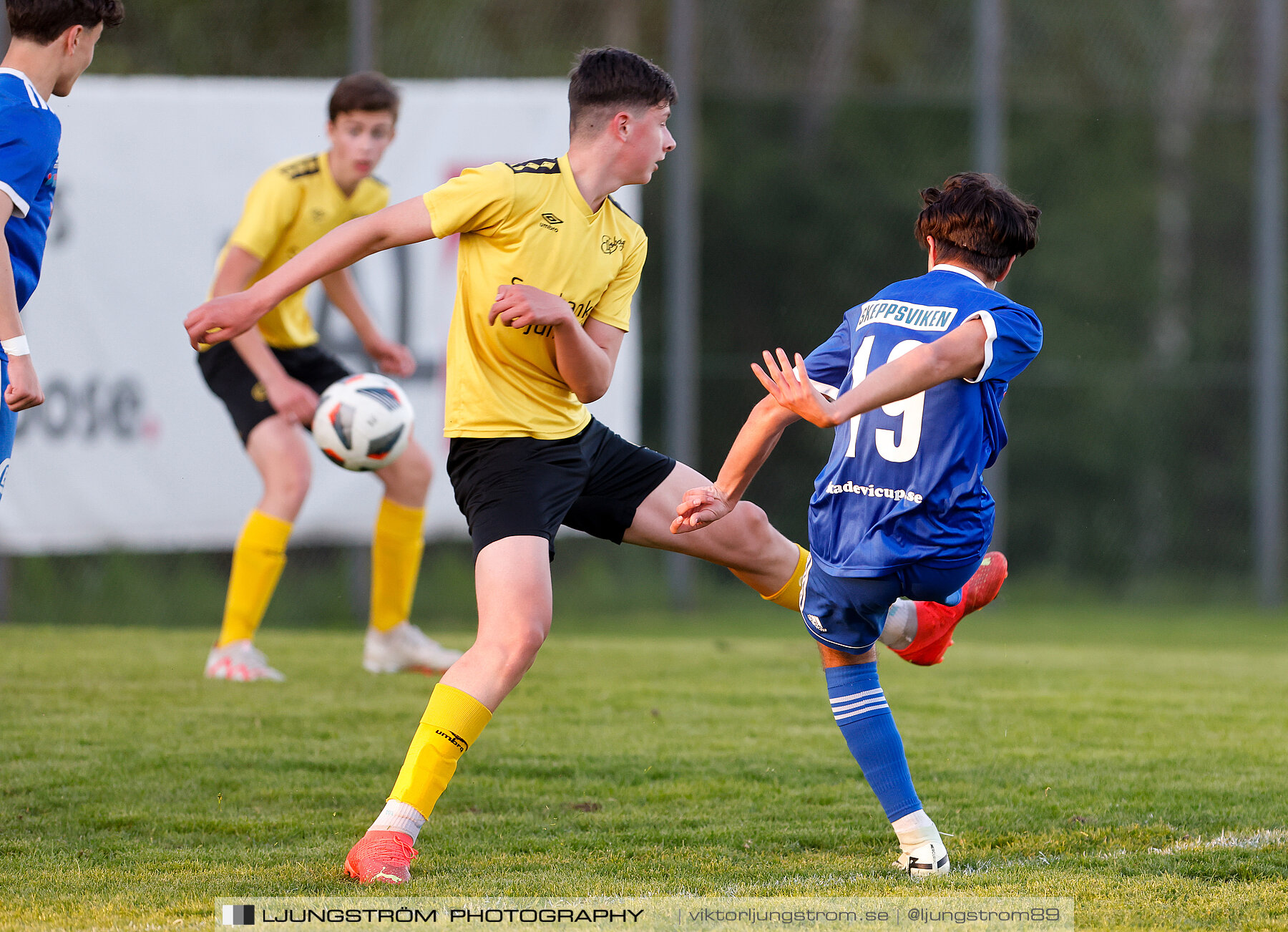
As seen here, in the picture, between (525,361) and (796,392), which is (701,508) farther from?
(525,361)

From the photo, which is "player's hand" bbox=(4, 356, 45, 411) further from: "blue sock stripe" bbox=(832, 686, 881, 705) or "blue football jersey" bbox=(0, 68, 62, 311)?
"blue sock stripe" bbox=(832, 686, 881, 705)

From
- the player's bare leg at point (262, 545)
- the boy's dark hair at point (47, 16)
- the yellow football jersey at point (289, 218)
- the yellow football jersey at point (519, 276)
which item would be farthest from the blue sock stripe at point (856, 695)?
the yellow football jersey at point (289, 218)

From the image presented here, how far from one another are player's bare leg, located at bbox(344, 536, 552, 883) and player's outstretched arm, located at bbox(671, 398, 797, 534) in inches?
16.7

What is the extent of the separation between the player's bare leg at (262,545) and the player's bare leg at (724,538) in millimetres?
2476

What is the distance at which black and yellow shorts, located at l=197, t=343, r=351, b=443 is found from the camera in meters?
6.30

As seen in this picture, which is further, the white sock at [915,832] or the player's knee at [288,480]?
the player's knee at [288,480]

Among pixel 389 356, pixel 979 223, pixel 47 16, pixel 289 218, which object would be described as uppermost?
pixel 47 16

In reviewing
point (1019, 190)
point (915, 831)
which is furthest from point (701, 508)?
point (1019, 190)

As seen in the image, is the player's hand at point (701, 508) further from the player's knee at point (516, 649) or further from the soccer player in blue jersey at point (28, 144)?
the soccer player in blue jersey at point (28, 144)

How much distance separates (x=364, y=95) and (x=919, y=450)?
11.9ft

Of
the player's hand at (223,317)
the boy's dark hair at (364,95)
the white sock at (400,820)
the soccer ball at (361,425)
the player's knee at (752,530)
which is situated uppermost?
the boy's dark hair at (364,95)

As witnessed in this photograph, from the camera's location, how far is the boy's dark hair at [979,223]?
353cm

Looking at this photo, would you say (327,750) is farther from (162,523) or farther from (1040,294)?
(1040,294)

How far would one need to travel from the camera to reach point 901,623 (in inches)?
157
